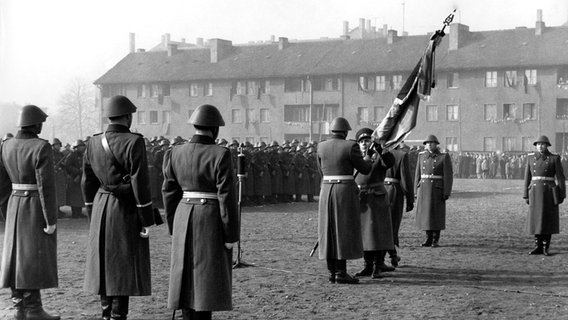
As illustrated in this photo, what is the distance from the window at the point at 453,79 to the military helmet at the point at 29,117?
59.4 m

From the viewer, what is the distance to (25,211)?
8.48m

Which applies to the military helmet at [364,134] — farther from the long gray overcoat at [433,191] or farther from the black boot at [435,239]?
the black boot at [435,239]

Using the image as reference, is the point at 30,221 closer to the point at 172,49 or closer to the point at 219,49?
the point at 219,49

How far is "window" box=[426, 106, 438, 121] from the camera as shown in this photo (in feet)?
217

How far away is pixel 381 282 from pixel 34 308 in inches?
178

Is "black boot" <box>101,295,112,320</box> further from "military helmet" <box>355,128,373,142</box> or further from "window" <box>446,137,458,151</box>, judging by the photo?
"window" <box>446,137,458,151</box>

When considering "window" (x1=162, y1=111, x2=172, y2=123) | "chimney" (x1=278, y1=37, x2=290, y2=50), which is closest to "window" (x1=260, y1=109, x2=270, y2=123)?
"chimney" (x1=278, y1=37, x2=290, y2=50)

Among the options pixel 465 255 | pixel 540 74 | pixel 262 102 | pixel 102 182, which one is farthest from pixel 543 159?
pixel 262 102

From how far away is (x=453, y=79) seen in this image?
6569 centimetres

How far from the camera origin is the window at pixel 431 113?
66000mm

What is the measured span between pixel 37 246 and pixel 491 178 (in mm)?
46306

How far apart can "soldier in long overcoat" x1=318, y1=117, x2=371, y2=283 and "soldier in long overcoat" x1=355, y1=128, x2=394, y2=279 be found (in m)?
0.65

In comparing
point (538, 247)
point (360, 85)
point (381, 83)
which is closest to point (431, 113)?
point (381, 83)

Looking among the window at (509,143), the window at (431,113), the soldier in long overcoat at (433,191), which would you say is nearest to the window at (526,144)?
the window at (509,143)
